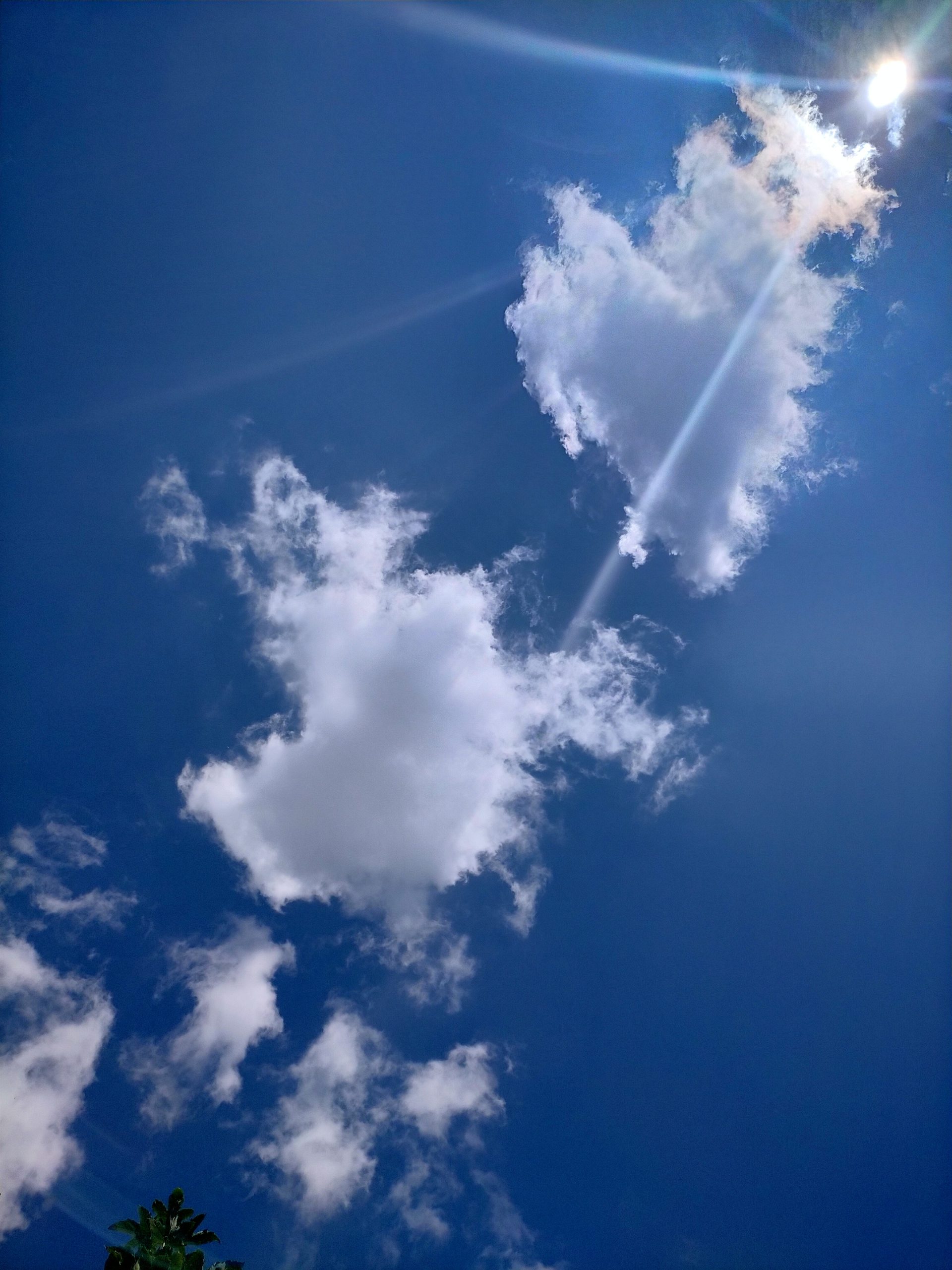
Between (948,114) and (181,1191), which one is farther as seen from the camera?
(181,1191)

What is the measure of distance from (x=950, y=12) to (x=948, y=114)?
15.2 feet

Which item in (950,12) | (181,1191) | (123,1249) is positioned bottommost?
(123,1249)

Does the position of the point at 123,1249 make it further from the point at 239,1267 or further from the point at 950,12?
the point at 950,12

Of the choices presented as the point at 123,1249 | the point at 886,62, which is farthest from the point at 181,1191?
the point at 886,62

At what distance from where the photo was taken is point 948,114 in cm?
3453

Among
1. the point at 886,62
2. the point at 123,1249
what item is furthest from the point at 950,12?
the point at 123,1249

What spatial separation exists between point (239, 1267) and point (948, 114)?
8003 centimetres

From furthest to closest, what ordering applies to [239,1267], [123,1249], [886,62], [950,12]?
[239,1267] < [123,1249] < [886,62] < [950,12]

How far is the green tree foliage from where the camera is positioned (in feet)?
116

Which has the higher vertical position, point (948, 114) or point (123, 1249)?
point (948, 114)

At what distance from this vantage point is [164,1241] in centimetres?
3741

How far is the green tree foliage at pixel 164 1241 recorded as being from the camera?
1396 inches

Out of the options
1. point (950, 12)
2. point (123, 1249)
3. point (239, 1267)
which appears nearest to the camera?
point (950, 12)

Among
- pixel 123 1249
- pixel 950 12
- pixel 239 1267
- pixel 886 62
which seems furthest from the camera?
pixel 239 1267
